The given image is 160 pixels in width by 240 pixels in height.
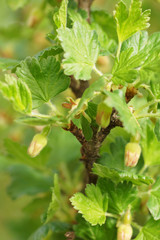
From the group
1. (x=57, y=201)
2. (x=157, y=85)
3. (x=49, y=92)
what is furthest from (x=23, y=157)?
(x=157, y=85)

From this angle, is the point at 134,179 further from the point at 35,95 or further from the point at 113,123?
the point at 35,95

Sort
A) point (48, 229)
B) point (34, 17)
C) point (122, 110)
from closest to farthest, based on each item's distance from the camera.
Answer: point (122, 110) < point (48, 229) < point (34, 17)

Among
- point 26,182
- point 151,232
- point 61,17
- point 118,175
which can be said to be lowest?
→ point 26,182

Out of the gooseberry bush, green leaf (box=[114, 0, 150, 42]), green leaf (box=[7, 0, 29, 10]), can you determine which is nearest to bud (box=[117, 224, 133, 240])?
the gooseberry bush

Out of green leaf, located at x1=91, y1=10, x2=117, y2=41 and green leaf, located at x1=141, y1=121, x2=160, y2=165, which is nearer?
green leaf, located at x1=141, y1=121, x2=160, y2=165

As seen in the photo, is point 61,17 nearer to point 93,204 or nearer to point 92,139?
point 92,139

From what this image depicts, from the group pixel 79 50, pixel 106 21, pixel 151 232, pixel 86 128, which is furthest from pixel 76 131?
pixel 106 21

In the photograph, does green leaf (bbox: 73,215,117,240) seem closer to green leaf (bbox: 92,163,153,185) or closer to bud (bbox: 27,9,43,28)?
green leaf (bbox: 92,163,153,185)
